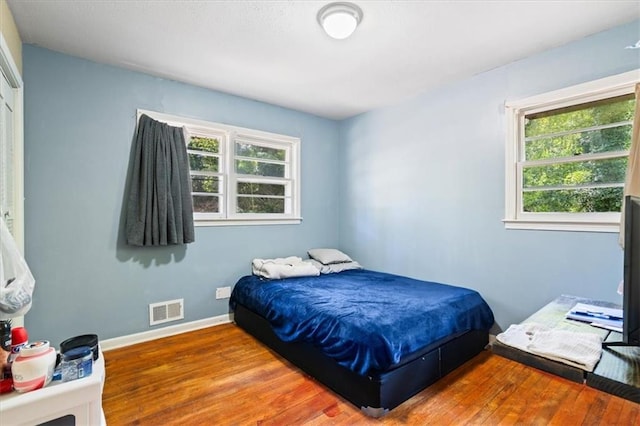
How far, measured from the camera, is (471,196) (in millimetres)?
2898

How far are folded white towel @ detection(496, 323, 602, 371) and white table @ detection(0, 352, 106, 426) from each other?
169 cm

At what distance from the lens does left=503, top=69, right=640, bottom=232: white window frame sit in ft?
7.09

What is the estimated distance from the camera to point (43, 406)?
1063 mm

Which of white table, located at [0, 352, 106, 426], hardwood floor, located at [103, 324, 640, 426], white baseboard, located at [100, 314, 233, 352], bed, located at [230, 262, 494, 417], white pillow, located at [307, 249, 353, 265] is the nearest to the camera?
white table, located at [0, 352, 106, 426]

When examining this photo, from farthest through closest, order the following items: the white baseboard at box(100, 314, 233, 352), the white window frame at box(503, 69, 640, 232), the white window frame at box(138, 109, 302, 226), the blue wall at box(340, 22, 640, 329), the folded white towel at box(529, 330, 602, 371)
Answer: the white window frame at box(138, 109, 302, 226) → the white baseboard at box(100, 314, 233, 352) → the blue wall at box(340, 22, 640, 329) → the white window frame at box(503, 69, 640, 232) → the folded white towel at box(529, 330, 602, 371)

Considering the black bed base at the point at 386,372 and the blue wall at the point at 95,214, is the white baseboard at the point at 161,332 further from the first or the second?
the black bed base at the point at 386,372

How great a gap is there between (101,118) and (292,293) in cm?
223

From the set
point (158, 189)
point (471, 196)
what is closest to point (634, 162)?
point (471, 196)

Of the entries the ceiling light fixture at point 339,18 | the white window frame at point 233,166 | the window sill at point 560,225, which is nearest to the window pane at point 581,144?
the window sill at point 560,225

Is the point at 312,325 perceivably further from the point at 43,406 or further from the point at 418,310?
the point at 43,406

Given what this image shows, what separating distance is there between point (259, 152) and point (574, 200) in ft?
9.94

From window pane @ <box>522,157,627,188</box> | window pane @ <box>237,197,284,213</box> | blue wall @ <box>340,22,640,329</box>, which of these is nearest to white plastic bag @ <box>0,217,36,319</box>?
window pane @ <box>237,197,284,213</box>

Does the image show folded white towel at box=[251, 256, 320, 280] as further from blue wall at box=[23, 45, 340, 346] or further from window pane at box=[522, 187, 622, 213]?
window pane at box=[522, 187, 622, 213]

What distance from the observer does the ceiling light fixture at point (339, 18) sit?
1.89 m
